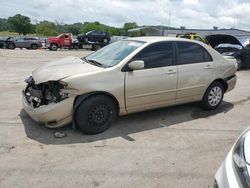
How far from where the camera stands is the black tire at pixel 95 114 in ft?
15.5

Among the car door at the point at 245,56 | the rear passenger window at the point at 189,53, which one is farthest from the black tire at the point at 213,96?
the car door at the point at 245,56

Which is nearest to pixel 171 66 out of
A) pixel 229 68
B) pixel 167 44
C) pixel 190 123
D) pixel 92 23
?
pixel 167 44

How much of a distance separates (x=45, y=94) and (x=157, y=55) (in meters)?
2.15

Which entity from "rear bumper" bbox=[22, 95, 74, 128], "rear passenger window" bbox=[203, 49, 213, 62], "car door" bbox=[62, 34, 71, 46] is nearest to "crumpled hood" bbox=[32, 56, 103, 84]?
"rear bumper" bbox=[22, 95, 74, 128]

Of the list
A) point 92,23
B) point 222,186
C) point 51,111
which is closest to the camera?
point 222,186

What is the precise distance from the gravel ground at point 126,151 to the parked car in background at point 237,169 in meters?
0.97

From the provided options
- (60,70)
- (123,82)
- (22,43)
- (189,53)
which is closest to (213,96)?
(189,53)

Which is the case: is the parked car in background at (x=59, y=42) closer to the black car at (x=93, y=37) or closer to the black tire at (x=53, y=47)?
the black tire at (x=53, y=47)

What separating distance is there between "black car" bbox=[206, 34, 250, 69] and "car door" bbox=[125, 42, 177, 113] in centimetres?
850

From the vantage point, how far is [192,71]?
231 inches

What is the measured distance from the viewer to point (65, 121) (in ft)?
15.7

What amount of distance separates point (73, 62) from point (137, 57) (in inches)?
47.3

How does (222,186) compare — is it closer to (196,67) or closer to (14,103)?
(196,67)

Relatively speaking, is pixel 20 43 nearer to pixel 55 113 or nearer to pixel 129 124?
pixel 129 124
